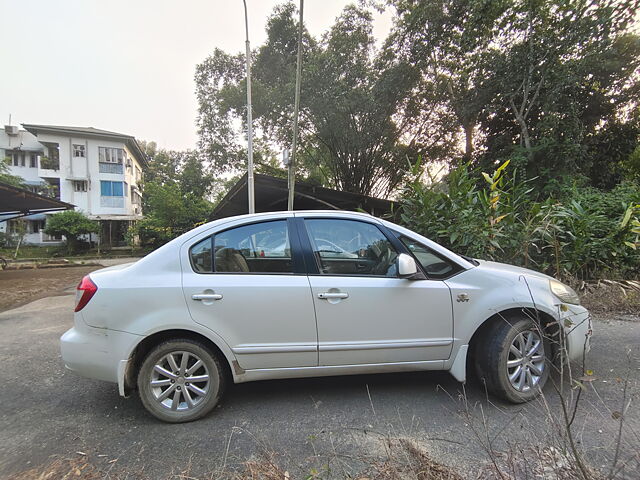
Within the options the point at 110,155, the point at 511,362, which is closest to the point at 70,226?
the point at 110,155

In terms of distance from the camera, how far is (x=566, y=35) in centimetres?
905

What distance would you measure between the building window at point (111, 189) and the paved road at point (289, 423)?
92.8 ft

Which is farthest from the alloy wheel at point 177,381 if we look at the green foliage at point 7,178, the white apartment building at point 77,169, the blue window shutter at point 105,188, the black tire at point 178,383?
the blue window shutter at point 105,188

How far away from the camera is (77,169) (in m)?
26.7

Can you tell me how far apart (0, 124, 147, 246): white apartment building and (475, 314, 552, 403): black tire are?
2902 cm

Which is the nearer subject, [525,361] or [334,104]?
[525,361]

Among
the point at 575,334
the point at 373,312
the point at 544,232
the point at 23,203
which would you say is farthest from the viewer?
the point at 23,203

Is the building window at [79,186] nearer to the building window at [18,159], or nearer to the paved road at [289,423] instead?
the building window at [18,159]

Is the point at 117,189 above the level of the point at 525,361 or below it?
above

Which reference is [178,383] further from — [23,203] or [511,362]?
[23,203]

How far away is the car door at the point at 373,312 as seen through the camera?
8.46ft

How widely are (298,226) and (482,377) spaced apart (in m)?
1.95

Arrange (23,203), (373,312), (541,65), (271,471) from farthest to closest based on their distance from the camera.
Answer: (23,203) → (541,65) → (373,312) → (271,471)

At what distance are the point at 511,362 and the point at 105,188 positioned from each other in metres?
31.6
